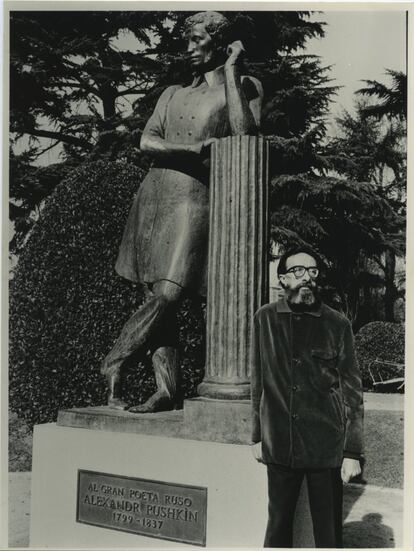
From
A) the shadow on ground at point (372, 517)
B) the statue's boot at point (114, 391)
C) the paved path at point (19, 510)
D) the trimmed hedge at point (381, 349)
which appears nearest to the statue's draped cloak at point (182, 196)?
the statue's boot at point (114, 391)

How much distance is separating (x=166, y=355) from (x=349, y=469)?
1663 millimetres

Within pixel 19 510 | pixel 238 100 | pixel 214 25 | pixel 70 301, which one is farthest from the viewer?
pixel 70 301

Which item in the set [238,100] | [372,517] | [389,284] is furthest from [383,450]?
[389,284]

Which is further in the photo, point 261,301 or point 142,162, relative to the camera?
point 142,162

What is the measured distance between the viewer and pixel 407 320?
16.2 ft

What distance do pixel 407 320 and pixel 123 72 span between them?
26.6 ft

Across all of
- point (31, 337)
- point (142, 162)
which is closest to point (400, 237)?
point (142, 162)

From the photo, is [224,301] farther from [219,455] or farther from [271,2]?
[271,2]

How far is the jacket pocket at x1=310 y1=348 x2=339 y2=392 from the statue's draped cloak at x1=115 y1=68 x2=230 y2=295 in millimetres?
1208

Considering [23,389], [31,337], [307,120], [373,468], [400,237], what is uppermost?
[307,120]

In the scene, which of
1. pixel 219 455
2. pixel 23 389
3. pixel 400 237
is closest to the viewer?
pixel 219 455

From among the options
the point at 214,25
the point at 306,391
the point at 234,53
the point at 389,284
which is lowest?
the point at 306,391

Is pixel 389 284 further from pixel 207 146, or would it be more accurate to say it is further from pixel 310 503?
pixel 310 503

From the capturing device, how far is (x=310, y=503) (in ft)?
11.5
